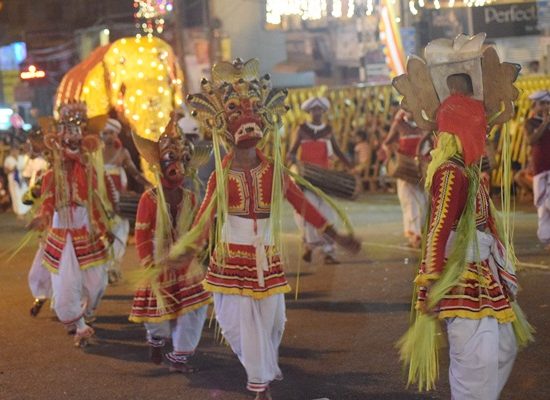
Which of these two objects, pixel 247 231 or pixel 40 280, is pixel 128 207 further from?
pixel 247 231

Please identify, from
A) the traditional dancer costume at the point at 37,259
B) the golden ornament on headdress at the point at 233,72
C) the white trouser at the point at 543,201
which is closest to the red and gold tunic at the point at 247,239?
the golden ornament on headdress at the point at 233,72

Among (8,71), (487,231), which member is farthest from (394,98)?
(8,71)

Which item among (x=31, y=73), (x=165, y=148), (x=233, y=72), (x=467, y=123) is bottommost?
(x=31, y=73)

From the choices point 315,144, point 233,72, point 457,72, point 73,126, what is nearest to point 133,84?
point 315,144

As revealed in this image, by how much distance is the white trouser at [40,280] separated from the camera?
10.6m

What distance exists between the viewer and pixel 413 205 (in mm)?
14281

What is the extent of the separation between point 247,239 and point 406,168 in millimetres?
6974

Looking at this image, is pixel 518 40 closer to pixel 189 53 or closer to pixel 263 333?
pixel 189 53

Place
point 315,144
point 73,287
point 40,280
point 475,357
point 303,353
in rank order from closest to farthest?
point 475,357 < point 303,353 < point 73,287 < point 40,280 < point 315,144

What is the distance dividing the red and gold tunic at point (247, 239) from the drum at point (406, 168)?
679 centimetres

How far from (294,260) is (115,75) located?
472cm

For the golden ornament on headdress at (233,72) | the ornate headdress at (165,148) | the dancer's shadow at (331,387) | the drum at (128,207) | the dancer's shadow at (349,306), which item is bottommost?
the dancer's shadow at (349,306)

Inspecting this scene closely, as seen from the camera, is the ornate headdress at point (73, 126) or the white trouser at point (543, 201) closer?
the ornate headdress at point (73, 126)

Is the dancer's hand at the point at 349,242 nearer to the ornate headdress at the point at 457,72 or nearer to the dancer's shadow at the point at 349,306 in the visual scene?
the ornate headdress at the point at 457,72
